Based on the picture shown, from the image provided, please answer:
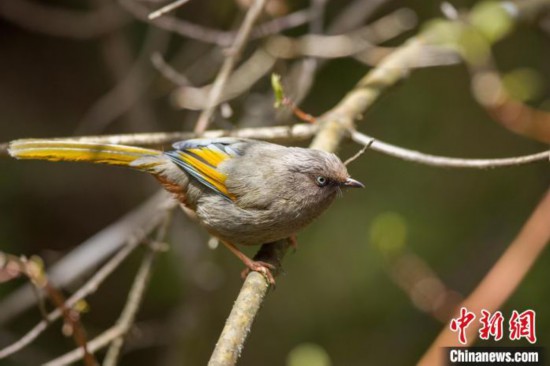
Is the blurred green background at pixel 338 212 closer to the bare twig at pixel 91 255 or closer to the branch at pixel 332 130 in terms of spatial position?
the bare twig at pixel 91 255

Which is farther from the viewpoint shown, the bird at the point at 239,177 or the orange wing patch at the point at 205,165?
the orange wing patch at the point at 205,165

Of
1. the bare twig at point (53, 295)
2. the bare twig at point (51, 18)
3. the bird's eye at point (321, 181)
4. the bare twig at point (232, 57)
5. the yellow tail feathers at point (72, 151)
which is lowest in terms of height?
the bare twig at point (53, 295)

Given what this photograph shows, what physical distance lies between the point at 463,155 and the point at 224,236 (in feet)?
11.1

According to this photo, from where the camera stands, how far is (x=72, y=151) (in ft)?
13.1

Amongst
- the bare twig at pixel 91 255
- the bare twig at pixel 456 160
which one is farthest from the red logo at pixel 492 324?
the bare twig at pixel 91 255

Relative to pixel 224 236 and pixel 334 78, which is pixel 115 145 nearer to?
pixel 224 236

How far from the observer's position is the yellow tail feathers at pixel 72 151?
3893 mm

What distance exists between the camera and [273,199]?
411 cm

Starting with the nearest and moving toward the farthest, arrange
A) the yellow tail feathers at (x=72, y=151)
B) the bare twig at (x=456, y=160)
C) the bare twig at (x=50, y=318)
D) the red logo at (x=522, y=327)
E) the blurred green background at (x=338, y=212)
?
the bare twig at (x=456, y=160) → the bare twig at (x=50, y=318) → the yellow tail feathers at (x=72, y=151) → the red logo at (x=522, y=327) → the blurred green background at (x=338, y=212)

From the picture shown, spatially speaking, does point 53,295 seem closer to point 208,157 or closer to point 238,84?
point 208,157

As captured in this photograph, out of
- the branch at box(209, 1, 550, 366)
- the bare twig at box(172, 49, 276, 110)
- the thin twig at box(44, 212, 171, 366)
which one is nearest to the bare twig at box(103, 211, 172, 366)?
the thin twig at box(44, 212, 171, 366)

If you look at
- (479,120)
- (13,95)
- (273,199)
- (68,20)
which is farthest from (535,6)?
(13,95)

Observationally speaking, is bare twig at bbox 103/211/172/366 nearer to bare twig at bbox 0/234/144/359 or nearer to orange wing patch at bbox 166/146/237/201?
bare twig at bbox 0/234/144/359

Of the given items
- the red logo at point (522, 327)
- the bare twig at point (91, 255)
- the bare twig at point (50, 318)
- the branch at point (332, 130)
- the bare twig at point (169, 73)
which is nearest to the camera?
the branch at point (332, 130)
